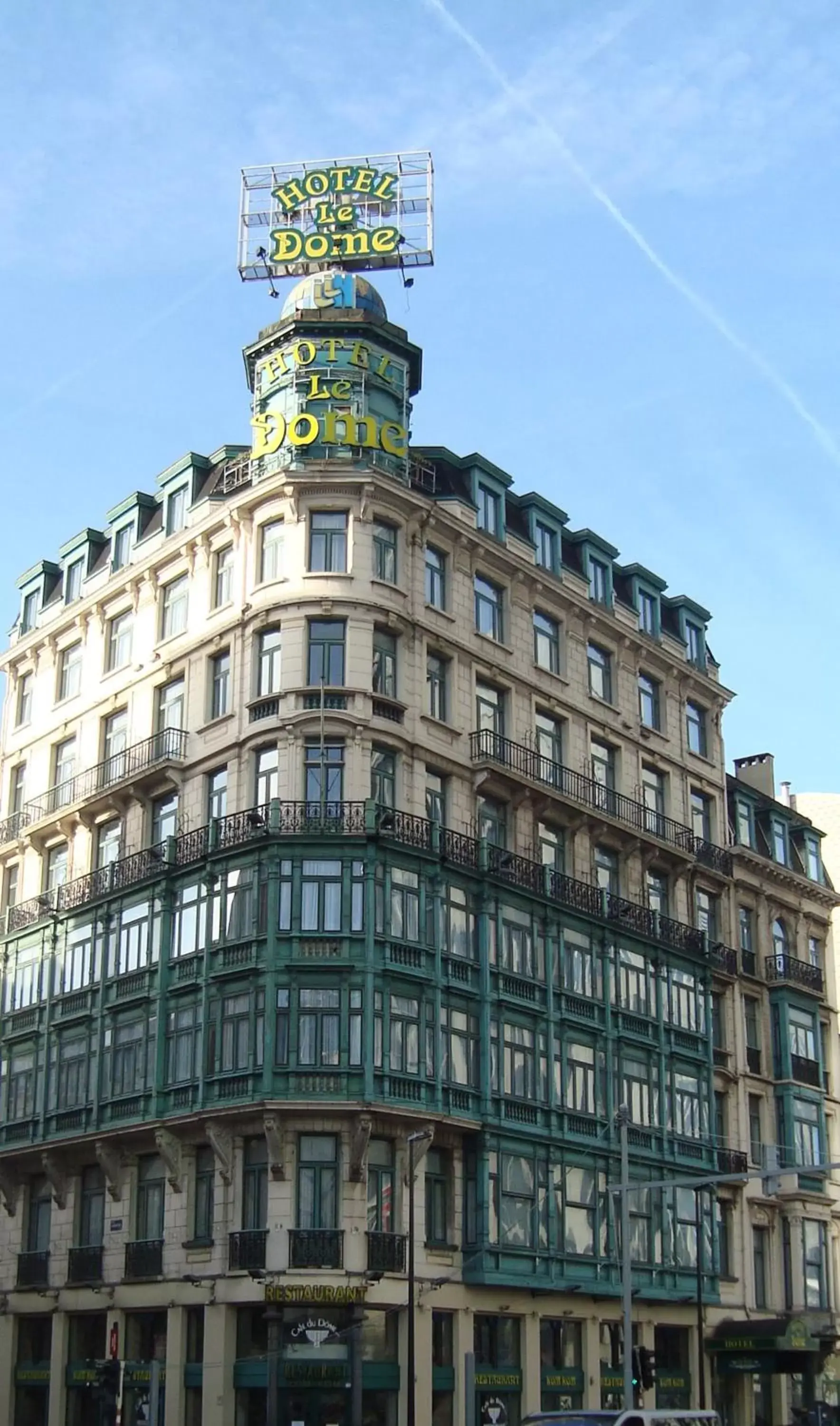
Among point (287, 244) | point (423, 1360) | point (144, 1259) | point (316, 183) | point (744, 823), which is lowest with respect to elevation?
point (423, 1360)

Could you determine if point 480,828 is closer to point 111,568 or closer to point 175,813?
point 175,813

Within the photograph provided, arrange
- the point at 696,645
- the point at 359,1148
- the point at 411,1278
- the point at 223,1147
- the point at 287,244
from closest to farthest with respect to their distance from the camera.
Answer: the point at 411,1278, the point at 359,1148, the point at 223,1147, the point at 287,244, the point at 696,645

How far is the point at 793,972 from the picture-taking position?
71.4 metres

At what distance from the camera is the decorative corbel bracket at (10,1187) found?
5975cm

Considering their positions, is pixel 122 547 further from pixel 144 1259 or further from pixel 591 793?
pixel 144 1259

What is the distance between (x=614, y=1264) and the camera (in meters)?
56.5

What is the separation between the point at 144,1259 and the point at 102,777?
16257mm

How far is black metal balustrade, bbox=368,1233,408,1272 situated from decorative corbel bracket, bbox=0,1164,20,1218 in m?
16.7

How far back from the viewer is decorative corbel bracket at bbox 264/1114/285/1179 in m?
47.9

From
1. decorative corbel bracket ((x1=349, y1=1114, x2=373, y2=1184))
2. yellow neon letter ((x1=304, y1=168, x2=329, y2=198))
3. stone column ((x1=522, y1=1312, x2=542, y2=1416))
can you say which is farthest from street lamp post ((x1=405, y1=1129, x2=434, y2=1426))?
yellow neon letter ((x1=304, y1=168, x2=329, y2=198))

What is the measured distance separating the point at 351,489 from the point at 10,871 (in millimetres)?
21281

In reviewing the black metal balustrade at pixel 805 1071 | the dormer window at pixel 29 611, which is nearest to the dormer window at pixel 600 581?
the black metal balustrade at pixel 805 1071

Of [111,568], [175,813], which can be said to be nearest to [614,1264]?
[175,813]

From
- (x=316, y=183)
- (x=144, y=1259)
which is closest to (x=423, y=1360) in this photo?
(x=144, y=1259)
